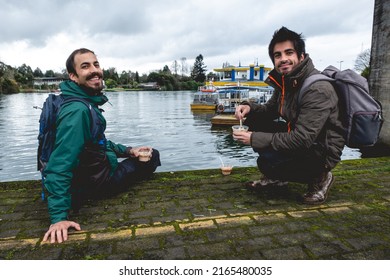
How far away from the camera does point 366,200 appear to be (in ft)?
10.3

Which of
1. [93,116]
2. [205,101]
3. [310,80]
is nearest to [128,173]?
[93,116]

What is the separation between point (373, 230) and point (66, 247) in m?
2.49

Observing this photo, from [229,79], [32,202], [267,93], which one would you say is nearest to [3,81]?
[229,79]

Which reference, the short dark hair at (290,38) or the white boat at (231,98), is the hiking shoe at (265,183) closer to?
the short dark hair at (290,38)

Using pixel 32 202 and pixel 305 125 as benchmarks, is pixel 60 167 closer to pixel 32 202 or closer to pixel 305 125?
pixel 32 202

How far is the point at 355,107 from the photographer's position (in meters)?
2.68

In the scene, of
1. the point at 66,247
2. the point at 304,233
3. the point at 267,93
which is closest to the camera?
the point at 66,247

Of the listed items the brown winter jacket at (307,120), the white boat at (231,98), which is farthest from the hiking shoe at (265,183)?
the white boat at (231,98)

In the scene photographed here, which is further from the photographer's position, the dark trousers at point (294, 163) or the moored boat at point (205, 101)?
the moored boat at point (205, 101)

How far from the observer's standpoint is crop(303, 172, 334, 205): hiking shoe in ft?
10.0

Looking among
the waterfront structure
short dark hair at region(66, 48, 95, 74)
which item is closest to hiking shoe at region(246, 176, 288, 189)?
short dark hair at region(66, 48, 95, 74)

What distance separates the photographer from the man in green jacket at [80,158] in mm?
2479

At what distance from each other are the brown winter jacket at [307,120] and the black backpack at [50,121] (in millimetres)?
1550

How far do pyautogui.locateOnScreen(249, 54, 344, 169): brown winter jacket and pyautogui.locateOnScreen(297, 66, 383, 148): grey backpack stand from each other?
0.07 meters
